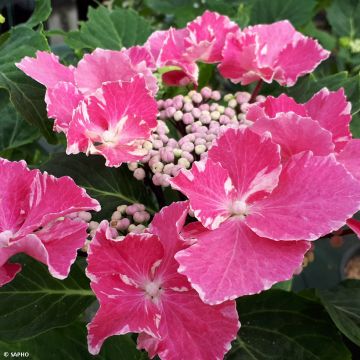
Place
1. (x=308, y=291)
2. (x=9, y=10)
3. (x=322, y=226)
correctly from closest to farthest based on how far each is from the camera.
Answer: (x=322, y=226) < (x=308, y=291) < (x=9, y=10)

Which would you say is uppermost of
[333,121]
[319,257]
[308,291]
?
[333,121]

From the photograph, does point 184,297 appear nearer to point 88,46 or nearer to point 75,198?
point 75,198

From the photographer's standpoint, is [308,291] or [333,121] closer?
[333,121]

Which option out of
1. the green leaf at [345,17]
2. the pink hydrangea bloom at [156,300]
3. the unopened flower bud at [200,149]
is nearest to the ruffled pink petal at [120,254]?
the pink hydrangea bloom at [156,300]

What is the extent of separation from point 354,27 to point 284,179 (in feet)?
2.28

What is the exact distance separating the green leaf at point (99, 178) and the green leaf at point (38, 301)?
0.07 m

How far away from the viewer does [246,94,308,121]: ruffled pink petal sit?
42cm

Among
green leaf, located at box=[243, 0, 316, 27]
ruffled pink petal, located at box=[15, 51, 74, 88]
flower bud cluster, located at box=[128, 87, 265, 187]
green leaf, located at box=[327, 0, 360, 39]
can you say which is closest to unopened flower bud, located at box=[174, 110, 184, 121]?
flower bud cluster, located at box=[128, 87, 265, 187]

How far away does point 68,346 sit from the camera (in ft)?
1.74

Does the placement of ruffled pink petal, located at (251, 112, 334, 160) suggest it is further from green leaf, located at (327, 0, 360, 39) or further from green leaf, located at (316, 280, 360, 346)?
green leaf, located at (327, 0, 360, 39)

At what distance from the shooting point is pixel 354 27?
3.23 ft

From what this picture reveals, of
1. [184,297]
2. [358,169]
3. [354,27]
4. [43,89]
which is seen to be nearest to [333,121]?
[358,169]

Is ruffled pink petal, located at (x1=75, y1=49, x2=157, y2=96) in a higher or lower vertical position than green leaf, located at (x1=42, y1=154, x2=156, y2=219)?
higher

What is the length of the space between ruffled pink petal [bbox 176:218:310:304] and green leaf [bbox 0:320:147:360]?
0.66 feet
